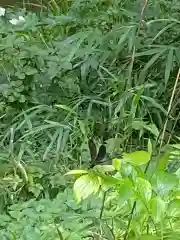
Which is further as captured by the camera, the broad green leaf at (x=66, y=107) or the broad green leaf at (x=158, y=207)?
the broad green leaf at (x=66, y=107)

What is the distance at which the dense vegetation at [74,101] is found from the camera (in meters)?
2.06

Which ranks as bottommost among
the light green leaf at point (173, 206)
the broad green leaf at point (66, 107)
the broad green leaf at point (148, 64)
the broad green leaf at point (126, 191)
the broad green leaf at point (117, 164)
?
the broad green leaf at point (66, 107)

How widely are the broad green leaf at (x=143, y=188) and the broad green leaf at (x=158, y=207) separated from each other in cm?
2

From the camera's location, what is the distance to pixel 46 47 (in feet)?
9.96

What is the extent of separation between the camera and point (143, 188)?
113 cm

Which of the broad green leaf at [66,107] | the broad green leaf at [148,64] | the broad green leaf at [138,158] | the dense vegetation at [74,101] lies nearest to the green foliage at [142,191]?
the broad green leaf at [138,158]

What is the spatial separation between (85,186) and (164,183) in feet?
0.51

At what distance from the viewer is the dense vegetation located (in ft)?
6.77

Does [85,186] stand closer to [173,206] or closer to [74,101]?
[173,206]

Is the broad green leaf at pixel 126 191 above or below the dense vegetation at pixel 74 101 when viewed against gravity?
above

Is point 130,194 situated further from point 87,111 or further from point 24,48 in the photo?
point 24,48

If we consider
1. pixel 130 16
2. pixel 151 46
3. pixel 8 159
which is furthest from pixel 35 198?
pixel 130 16

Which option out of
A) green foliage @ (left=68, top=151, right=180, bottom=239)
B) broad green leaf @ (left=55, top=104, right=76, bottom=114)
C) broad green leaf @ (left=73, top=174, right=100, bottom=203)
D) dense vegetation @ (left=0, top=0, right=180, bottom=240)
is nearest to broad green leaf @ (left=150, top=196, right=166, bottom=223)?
green foliage @ (left=68, top=151, right=180, bottom=239)

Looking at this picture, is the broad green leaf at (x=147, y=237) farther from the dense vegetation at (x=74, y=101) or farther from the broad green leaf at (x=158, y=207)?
the dense vegetation at (x=74, y=101)
